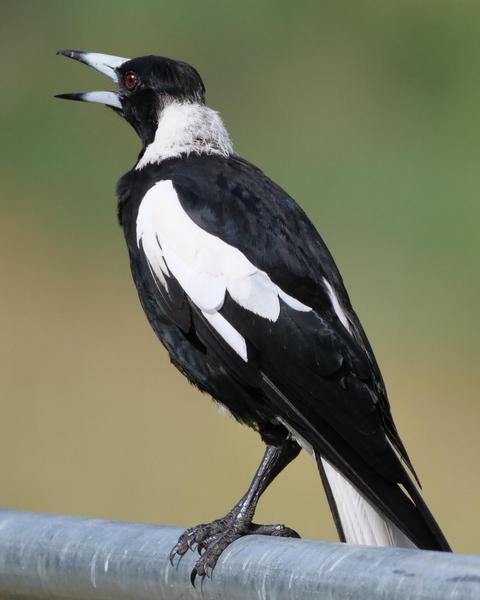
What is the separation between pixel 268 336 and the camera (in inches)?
65.5

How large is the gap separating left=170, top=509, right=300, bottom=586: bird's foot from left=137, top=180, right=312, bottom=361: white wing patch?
216 mm

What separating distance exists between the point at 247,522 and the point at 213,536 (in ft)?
0.54

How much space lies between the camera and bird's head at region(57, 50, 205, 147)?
2.18 meters

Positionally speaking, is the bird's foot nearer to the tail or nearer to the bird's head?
the tail

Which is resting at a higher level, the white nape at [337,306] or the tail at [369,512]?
the white nape at [337,306]

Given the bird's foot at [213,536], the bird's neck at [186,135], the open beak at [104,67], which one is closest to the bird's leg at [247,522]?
the bird's foot at [213,536]

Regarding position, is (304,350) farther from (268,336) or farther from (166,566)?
(166,566)

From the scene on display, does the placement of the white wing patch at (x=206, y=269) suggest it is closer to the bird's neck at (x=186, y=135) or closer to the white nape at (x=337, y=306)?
the white nape at (x=337, y=306)

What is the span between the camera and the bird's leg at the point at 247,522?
1410 mm

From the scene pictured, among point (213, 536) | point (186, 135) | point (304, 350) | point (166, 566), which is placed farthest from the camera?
point (186, 135)

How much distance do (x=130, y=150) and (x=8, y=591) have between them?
4389 mm

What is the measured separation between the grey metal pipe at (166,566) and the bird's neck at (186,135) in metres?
1.02

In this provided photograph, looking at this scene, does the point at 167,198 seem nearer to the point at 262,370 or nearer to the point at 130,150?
the point at 262,370

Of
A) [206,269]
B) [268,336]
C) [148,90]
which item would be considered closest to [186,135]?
[148,90]
